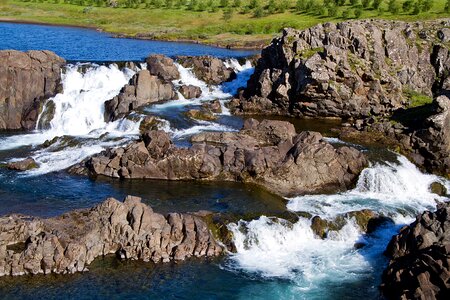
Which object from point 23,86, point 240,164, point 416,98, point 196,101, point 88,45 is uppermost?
point 88,45

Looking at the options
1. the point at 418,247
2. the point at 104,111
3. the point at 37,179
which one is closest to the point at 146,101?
the point at 104,111

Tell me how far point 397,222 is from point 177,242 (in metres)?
18.7

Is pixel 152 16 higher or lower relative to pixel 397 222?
higher

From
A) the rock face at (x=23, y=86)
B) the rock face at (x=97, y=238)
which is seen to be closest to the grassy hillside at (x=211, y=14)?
the rock face at (x=23, y=86)

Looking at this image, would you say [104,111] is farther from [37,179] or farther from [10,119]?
[37,179]

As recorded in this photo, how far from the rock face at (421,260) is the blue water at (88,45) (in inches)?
2643

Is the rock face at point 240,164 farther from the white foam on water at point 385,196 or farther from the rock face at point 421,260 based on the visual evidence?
the rock face at point 421,260

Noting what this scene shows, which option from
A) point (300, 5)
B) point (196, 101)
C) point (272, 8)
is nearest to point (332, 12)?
point (300, 5)

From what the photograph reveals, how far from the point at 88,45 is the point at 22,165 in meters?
65.3

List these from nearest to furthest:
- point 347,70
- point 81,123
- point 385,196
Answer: point 385,196 < point 81,123 < point 347,70

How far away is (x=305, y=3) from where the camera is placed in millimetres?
164125

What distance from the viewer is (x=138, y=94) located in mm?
70875

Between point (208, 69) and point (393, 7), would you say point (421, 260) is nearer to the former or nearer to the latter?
point (208, 69)

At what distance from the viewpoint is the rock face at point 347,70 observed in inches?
2803
